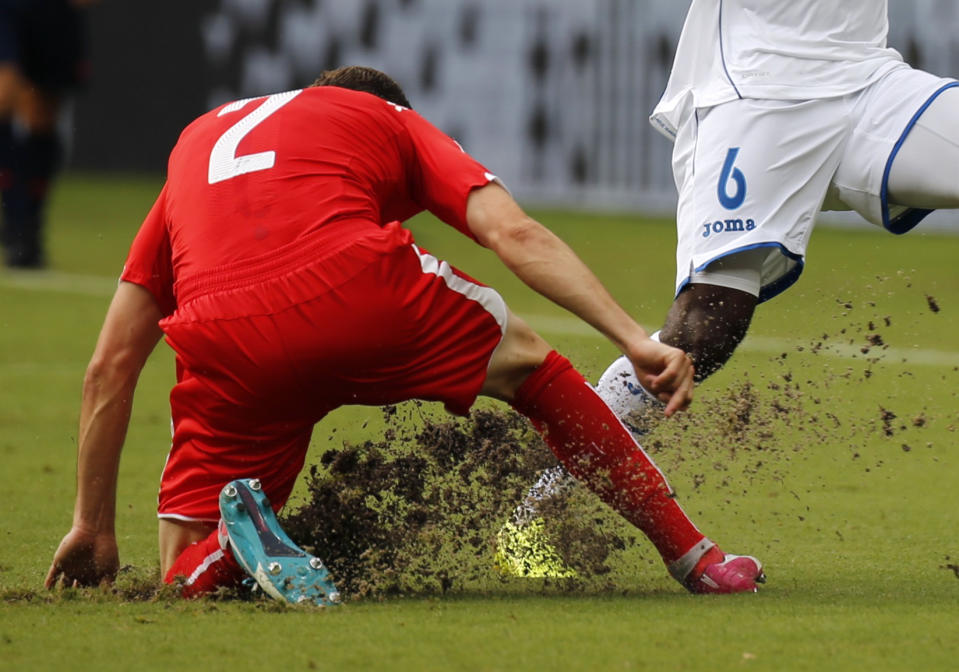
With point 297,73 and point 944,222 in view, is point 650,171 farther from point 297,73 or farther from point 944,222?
point 297,73

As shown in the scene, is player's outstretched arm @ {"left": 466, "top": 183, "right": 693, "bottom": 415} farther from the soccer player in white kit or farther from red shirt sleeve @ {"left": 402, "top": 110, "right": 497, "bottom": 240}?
the soccer player in white kit

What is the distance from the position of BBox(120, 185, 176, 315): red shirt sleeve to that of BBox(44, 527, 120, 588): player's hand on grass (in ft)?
1.87

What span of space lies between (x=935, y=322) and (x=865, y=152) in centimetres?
541

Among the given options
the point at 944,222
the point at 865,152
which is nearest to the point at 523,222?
the point at 865,152

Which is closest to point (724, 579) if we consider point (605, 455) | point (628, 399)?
point (605, 455)

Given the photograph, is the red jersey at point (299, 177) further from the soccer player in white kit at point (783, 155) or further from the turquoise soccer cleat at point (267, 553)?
the soccer player in white kit at point (783, 155)

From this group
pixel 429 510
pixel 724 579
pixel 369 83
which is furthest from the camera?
pixel 369 83

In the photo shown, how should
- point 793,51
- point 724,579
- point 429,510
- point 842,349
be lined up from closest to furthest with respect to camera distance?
point 724,579
point 429,510
point 793,51
point 842,349

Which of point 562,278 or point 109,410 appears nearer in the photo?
point 562,278

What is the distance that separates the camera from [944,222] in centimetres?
1479

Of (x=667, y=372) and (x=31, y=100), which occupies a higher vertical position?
(x=667, y=372)

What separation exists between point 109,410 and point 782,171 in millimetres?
1751

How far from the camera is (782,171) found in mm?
4273

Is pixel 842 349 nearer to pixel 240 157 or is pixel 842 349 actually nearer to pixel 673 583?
pixel 673 583
